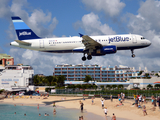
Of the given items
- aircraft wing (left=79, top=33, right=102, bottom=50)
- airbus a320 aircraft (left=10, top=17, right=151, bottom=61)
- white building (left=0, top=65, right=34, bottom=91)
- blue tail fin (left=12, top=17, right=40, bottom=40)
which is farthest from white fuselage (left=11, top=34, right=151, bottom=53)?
white building (left=0, top=65, right=34, bottom=91)

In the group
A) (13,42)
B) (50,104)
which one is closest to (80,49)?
(13,42)

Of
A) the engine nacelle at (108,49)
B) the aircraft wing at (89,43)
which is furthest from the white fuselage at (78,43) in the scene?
the aircraft wing at (89,43)

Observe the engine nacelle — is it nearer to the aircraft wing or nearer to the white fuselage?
the white fuselage

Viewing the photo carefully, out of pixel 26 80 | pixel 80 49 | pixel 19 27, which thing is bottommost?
pixel 26 80

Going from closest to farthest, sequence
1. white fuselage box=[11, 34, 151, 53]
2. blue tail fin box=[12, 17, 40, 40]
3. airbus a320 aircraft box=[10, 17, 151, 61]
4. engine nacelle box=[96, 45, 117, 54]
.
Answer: engine nacelle box=[96, 45, 117, 54] → airbus a320 aircraft box=[10, 17, 151, 61] → white fuselage box=[11, 34, 151, 53] → blue tail fin box=[12, 17, 40, 40]

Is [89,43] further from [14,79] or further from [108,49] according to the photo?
[14,79]

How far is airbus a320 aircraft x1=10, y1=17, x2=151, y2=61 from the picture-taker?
51.3 meters

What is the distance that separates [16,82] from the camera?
12412 centimetres

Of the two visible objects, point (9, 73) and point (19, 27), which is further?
point (9, 73)

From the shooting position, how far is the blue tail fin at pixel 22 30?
5561 centimetres

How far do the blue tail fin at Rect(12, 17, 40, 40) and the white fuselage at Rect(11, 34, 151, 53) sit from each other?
3.17 metres

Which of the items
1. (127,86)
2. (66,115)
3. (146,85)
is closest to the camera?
(66,115)

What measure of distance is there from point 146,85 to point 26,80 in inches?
2730

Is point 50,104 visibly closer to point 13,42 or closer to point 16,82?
point 13,42
